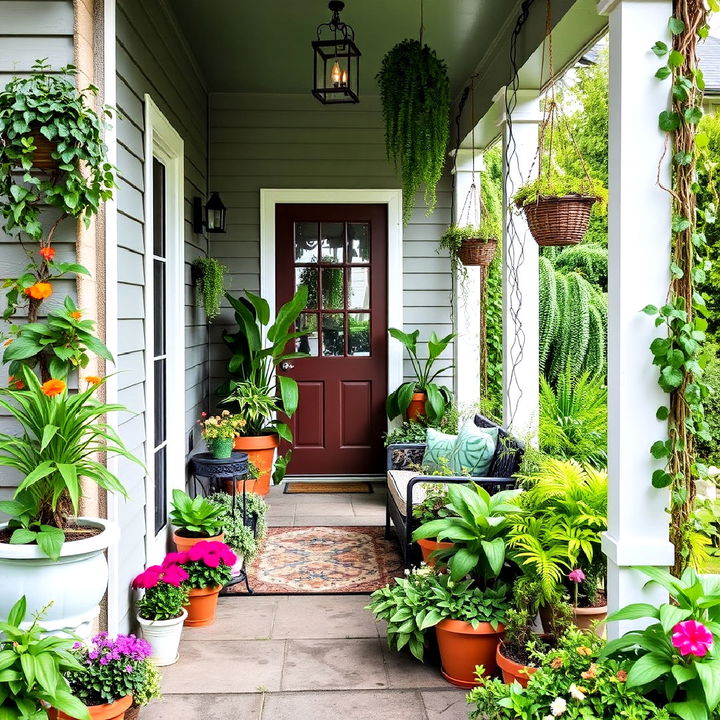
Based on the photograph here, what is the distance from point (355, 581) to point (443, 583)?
112cm

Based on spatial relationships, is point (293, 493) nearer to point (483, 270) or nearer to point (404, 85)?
point (483, 270)

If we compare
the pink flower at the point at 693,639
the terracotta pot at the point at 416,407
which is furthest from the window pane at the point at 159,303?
the pink flower at the point at 693,639

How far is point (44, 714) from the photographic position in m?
2.15

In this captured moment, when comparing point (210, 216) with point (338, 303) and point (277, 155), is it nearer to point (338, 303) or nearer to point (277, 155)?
point (277, 155)

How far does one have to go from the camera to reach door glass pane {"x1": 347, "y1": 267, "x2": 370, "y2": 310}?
6.57 m

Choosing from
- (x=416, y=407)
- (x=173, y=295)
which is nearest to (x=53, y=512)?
(x=173, y=295)

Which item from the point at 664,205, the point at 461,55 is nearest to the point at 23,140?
the point at 664,205

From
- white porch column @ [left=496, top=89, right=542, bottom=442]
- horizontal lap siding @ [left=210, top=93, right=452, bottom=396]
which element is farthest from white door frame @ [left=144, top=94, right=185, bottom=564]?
white porch column @ [left=496, top=89, right=542, bottom=442]

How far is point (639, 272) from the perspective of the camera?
2.47 m

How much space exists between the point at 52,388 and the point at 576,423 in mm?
3143

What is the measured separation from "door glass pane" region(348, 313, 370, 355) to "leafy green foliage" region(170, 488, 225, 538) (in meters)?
2.78

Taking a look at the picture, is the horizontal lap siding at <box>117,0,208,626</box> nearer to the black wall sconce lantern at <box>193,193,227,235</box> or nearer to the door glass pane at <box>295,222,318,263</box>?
the black wall sconce lantern at <box>193,193,227,235</box>

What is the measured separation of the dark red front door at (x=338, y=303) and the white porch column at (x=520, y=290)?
6.87 ft

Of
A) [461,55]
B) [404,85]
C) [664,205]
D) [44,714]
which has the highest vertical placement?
[461,55]
